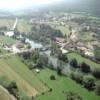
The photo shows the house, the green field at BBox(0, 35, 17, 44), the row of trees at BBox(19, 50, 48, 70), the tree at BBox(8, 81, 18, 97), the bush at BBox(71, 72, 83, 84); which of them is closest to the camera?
the tree at BBox(8, 81, 18, 97)

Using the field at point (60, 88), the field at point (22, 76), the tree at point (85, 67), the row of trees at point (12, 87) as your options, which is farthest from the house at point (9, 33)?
the row of trees at point (12, 87)

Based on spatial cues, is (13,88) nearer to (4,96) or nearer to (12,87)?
(12,87)

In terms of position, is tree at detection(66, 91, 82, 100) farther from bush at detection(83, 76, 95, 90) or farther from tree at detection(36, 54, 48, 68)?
tree at detection(36, 54, 48, 68)

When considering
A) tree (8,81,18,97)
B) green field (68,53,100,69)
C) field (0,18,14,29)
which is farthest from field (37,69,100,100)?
field (0,18,14,29)

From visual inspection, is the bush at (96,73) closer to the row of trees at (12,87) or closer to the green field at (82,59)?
the green field at (82,59)

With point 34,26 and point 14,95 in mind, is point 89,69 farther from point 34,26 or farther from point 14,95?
point 34,26
